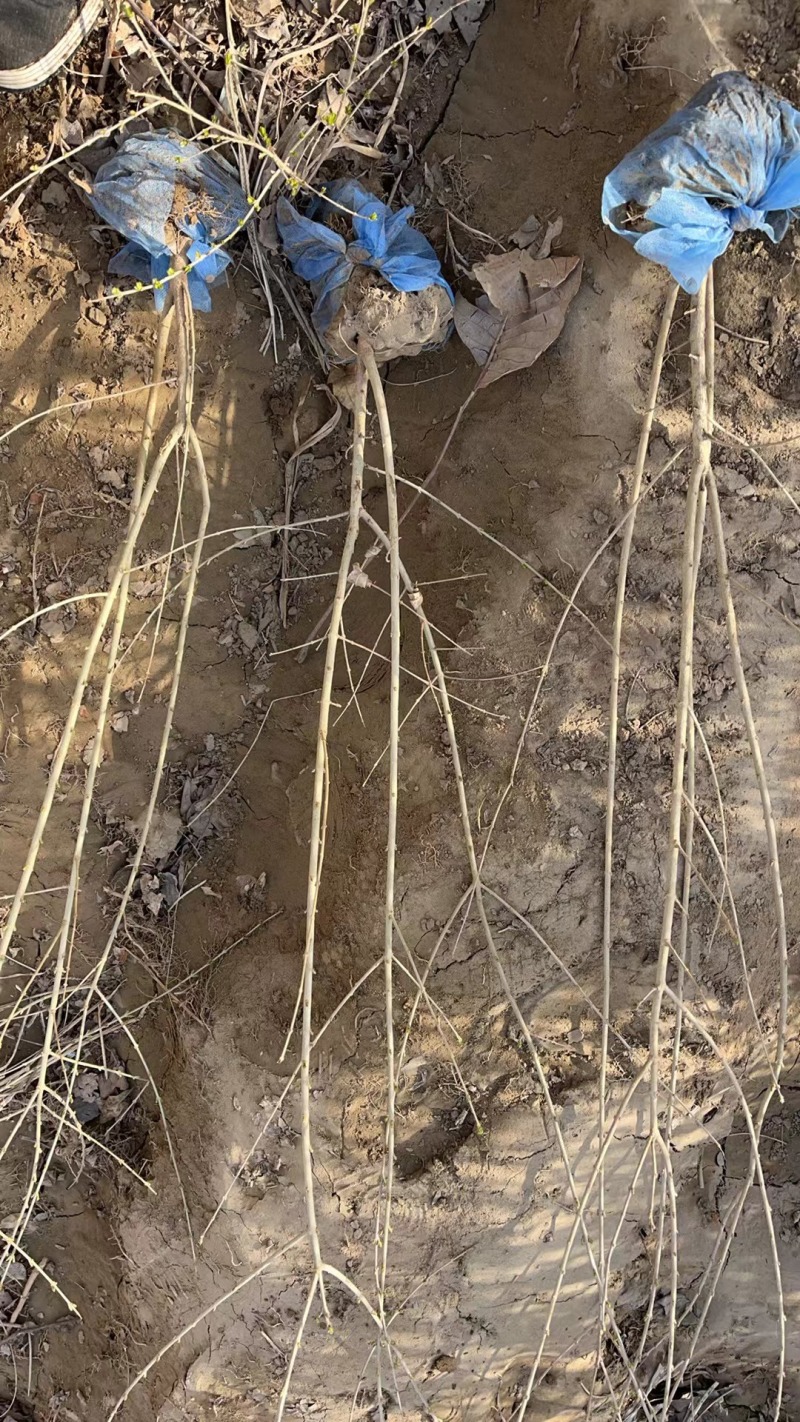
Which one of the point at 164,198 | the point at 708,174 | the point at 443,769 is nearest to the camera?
the point at 708,174

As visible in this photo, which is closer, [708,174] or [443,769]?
[708,174]

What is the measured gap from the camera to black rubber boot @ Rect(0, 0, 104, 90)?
213cm

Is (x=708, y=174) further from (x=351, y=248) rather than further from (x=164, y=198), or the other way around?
(x=164, y=198)

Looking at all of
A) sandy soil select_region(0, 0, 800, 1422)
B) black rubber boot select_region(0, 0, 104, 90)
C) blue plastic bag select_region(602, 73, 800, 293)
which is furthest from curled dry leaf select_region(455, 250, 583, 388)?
black rubber boot select_region(0, 0, 104, 90)

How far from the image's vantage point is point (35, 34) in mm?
2143

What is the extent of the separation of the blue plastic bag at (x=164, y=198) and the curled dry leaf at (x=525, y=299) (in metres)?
0.65

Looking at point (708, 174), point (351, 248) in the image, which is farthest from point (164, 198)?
point (708, 174)

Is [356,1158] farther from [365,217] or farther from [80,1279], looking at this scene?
→ [365,217]

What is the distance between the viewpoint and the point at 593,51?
2203mm

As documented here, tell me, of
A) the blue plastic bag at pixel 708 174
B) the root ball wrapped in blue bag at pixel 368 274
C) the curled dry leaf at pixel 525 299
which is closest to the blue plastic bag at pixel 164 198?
the root ball wrapped in blue bag at pixel 368 274

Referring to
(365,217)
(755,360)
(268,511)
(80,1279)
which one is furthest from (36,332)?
(80,1279)

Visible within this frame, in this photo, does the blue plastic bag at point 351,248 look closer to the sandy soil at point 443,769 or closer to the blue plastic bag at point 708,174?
the sandy soil at point 443,769

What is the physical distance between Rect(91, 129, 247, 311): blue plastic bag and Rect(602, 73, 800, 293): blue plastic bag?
3.06 ft

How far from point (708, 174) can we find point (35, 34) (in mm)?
1628
